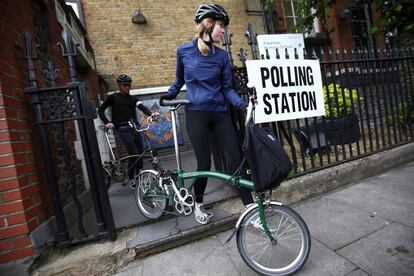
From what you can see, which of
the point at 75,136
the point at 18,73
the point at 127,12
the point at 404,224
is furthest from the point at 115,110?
the point at 127,12

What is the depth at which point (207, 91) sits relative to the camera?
236 centimetres

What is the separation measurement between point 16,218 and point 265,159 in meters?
1.93

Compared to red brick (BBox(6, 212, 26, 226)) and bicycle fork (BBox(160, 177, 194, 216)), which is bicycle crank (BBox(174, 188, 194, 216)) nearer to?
bicycle fork (BBox(160, 177, 194, 216))

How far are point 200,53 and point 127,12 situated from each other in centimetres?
691

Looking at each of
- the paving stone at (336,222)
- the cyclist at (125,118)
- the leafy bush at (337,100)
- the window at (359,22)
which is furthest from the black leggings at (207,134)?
the window at (359,22)

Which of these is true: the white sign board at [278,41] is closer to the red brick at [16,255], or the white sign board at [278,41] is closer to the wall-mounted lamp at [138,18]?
the red brick at [16,255]

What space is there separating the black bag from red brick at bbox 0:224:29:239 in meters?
1.81

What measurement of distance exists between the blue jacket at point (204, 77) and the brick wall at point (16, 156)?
1.40 meters

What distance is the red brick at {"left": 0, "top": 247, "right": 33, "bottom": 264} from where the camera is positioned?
2029mm

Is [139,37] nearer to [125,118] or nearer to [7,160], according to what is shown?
[125,118]

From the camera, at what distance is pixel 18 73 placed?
2303 millimetres

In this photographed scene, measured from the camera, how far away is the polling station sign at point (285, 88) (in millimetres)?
2920

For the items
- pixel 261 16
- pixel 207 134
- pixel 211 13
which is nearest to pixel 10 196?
pixel 207 134

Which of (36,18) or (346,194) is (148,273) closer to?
(346,194)
